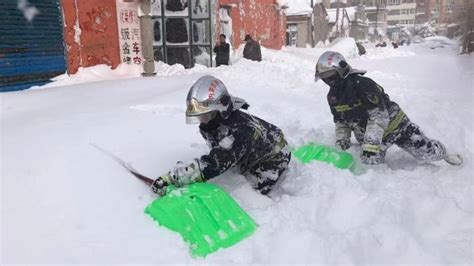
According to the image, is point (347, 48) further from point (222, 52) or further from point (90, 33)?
point (90, 33)

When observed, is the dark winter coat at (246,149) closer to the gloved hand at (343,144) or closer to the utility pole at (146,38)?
the gloved hand at (343,144)

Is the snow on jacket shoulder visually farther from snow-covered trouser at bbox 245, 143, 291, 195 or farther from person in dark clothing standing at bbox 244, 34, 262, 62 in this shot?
person in dark clothing standing at bbox 244, 34, 262, 62

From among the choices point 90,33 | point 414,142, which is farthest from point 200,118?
point 90,33

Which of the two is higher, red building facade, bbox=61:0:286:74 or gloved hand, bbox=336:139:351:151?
red building facade, bbox=61:0:286:74

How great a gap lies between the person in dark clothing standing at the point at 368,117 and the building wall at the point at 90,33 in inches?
258

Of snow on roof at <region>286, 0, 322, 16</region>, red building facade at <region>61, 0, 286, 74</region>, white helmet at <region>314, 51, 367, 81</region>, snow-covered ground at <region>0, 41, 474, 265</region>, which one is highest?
snow on roof at <region>286, 0, 322, 16</region>

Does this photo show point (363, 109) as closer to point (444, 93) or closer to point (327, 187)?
point (327, 187)

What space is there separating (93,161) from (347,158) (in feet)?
7.45

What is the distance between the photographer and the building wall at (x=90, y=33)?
880 centimetres

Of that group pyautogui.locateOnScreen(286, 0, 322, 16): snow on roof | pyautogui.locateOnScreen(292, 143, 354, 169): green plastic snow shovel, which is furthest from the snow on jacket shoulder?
pyautogui.locateOnScreen(286, 0, 322, 16): snow on roof

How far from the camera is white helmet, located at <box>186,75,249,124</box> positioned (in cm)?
281

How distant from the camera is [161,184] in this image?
9.49ft

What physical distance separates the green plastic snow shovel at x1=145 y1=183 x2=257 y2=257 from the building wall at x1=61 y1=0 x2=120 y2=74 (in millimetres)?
7000

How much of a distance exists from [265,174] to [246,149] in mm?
403
